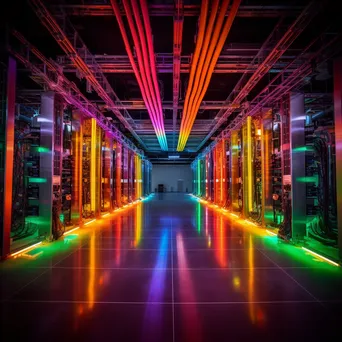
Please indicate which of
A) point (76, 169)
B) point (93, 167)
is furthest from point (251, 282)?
point (93, 167)

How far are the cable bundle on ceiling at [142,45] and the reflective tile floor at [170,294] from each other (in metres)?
3.77

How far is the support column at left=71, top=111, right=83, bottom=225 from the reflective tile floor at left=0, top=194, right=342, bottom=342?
2.43 meters

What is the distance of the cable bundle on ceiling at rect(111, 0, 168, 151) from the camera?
3.74 m

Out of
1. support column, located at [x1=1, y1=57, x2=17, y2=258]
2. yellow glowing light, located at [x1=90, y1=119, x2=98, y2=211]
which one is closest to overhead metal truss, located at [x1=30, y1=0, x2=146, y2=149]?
support column, located at [x1=1, y1=57, x2=17, y2=258]

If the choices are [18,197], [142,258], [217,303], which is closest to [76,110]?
[18,197]

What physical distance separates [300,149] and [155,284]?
437 centimetres

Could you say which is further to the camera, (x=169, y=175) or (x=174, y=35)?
(x=169, y=175)

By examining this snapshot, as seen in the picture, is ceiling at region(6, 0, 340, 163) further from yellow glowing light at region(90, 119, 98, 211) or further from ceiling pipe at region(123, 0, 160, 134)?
yellow glowing light at region(90, 119, 98, 211)

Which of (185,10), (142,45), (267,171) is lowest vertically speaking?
(267,171)

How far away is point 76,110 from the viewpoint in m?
8.07

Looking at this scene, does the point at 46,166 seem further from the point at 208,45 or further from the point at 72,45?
the point at 208,45

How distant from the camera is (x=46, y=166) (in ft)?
20.0

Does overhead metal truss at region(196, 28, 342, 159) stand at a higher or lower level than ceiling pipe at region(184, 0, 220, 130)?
lower

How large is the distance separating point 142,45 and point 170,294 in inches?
158
